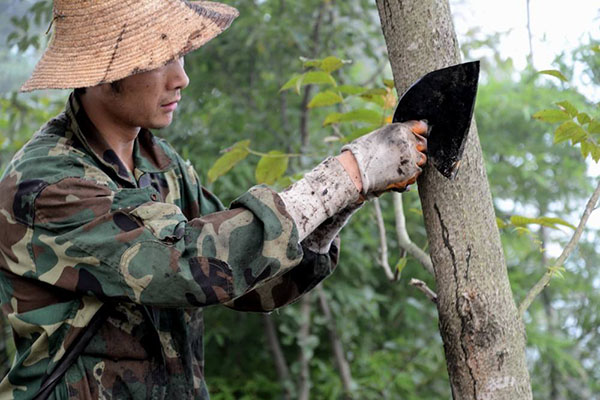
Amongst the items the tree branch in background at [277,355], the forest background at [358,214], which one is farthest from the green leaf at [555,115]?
the tree branch in background at [277,355]

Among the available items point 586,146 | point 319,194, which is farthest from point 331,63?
point 586,146

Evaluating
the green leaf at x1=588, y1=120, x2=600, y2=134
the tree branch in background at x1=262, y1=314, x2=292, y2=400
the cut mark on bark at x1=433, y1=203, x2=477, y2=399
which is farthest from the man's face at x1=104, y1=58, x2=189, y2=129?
the tree branch in background at x1=262, y1=314, x2=292, y2=400

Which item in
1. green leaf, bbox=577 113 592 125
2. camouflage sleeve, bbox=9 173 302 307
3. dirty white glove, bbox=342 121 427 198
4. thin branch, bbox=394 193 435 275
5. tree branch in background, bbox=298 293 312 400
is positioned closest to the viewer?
camouflage sleeve, bbox=9 173 302 307

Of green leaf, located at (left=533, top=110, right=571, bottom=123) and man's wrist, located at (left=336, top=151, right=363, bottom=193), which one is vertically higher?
green leaf, located at (left=533, top=110, right=571, bottom=123)

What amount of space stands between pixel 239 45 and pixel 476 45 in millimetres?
1219

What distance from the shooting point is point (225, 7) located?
2.07m

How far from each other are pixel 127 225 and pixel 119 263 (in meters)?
0.08

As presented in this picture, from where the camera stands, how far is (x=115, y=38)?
70.8 inches

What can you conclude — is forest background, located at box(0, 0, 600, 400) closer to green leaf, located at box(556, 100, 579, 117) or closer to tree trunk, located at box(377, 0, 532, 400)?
green leaf, located at box(556, 100, 579, 117)

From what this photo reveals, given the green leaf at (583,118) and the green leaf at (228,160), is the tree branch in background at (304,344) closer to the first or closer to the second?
the green leaf at (228,160)

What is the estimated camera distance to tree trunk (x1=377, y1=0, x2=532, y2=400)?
163 centimetres

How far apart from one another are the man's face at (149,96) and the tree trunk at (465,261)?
54 cm

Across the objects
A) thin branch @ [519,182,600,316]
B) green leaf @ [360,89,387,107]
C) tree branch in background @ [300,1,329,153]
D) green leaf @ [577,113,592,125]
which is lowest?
tree branch in background @ [300,1,329,153]

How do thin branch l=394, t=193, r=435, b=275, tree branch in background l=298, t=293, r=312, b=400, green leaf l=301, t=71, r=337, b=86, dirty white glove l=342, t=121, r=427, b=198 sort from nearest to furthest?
dirty white glove l=342, t=121, r=427, b=198, thin branch l=394, t=193, r=435, b=275, green leaf l=301, t=71, r=337, b=86, tree branch in background l=298, t=293, r=312, b=400
